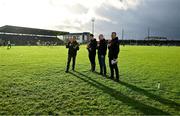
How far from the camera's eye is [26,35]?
10262cm

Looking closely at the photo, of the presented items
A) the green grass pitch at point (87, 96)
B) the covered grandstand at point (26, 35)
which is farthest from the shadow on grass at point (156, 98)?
the covered grandstand at point (26, 35)

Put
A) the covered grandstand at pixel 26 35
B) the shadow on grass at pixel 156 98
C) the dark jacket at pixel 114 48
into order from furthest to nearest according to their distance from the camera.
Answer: the covered grandstand at pixel 26 35
the dark jacket at pixel 114 48
the shadow on grass at pixel 156 98

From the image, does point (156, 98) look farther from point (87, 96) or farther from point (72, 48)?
point (72, 48)

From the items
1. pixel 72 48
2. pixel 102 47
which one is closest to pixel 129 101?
pixel 102 47

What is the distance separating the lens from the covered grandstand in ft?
301

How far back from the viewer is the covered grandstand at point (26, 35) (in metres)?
91.9

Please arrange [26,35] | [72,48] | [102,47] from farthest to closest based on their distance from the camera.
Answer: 1. [26,35]
2. [72,48]
3. [102,47]

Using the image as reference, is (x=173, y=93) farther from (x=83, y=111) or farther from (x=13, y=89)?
(x=13, y=89)

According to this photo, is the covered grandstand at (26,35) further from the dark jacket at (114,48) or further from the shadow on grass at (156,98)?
the shadow on grass at (156,98)

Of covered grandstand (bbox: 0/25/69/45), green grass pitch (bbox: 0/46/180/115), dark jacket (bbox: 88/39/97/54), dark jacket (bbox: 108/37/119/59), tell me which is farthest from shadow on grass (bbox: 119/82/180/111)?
covered grandstand (bbox: 0/25/69/45)

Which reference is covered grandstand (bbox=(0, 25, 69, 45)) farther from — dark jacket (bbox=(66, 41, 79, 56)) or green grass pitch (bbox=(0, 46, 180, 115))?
green grass pitch (bbox=(0, 46, 180, 115))

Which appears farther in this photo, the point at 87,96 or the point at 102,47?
the point at 102,47

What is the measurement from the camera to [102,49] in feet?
44.3

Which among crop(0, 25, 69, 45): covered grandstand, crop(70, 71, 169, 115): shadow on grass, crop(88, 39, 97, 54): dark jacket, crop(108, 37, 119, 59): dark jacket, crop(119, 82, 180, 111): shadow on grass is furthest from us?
crop(0, 25, 69, 45): covered grandstand
